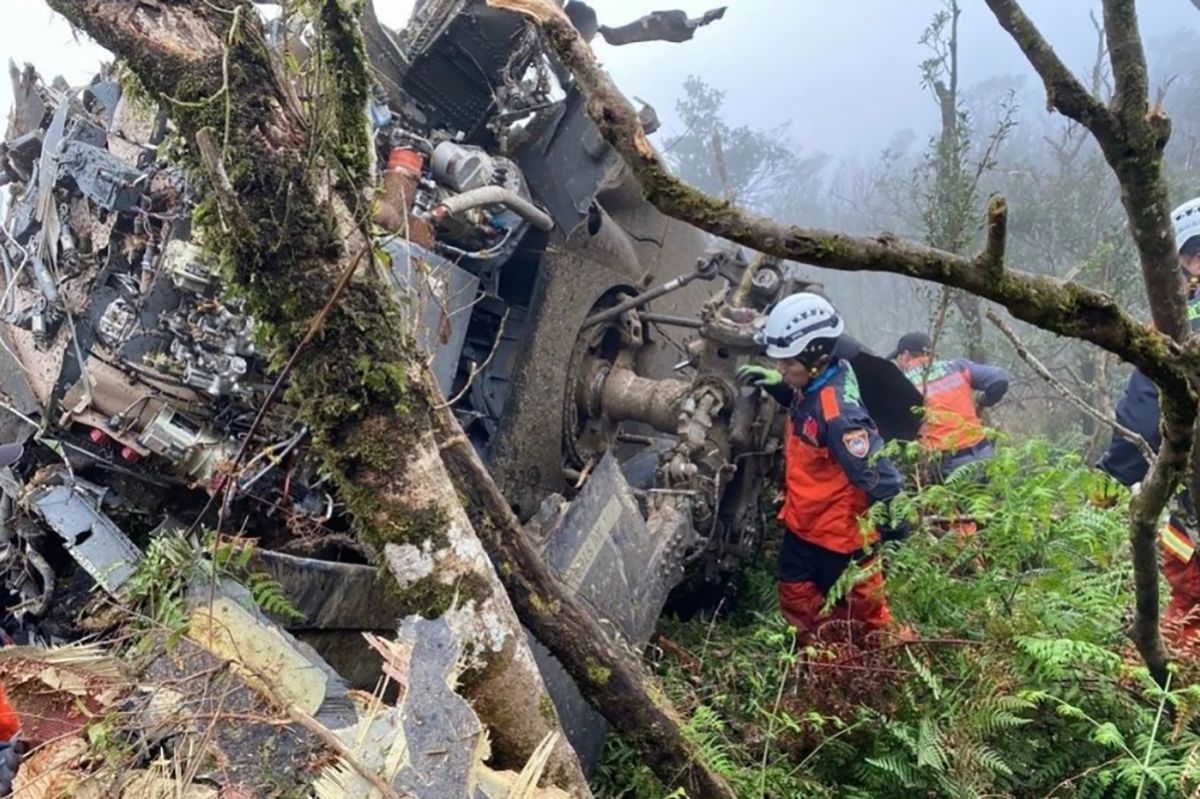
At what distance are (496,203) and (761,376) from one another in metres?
1.72

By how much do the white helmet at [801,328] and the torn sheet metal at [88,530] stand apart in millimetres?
3172

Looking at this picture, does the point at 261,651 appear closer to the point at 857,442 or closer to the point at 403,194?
the point at 403,194

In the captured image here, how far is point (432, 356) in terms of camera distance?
3.41m

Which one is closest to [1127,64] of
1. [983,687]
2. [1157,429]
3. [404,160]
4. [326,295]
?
[983,687]

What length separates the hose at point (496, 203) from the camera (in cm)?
450

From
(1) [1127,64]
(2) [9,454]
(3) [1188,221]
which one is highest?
(3) [1188,221]

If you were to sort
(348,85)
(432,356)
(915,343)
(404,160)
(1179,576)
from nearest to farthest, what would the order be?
1. (348,85)
2. (432,356)
3. (1179,576)
4. (404,160)
5. (915,343)

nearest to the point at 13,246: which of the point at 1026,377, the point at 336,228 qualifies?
the point at 336,228

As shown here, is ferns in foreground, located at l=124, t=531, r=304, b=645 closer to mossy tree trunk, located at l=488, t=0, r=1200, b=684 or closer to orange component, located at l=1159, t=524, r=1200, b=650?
mossy tree trunk, located at l=488, t=0, r=1200, b=684

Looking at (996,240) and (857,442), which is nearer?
(996,240)

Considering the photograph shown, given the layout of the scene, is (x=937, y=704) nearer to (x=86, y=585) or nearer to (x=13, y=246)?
(x=86, y=585)

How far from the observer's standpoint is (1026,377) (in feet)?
38.6

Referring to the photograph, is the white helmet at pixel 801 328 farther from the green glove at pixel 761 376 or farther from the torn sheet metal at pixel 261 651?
the torn sheet metal at pixel 261 651

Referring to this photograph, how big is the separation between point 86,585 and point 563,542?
246cm
